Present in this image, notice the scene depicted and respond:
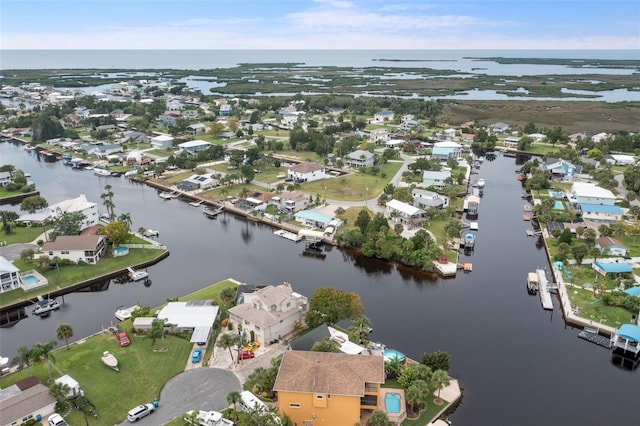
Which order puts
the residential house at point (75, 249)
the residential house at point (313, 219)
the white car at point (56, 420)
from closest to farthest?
1. the white car at point (56, 420)
2. the residential house at point (75, 249)
3. the residential house at point (313, 219)

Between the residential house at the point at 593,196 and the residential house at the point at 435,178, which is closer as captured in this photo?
the residential house at the point at 593,196

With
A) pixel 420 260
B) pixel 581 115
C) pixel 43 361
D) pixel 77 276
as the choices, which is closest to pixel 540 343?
pixel 420 260

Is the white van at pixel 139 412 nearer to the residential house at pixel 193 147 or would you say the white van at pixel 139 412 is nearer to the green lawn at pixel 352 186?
the green lawn at pixel 352 186

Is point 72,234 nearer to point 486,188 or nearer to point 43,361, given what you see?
point 43,361

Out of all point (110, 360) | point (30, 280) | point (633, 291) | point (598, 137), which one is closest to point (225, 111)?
point (598, 137)

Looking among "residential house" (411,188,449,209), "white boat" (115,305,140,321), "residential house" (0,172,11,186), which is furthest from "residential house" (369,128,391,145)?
"white boat" (115,305,140,321)

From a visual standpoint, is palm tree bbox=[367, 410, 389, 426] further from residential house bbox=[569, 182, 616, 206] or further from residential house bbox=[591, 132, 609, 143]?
residential house bbox=[591, 132, 609, 143]

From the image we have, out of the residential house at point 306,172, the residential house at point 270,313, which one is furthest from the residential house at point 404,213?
the residential house at point 270,313
